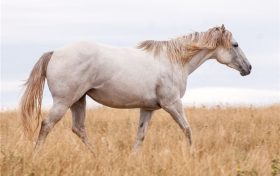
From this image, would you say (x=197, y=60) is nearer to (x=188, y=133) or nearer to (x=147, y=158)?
(x=188, y=133)

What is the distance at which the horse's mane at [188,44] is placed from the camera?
26.8 feet

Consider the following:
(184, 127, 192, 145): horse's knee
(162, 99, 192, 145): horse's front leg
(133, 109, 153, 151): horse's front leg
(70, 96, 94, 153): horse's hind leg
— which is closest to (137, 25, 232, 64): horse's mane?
(162, 99, 192, 145): horse's front leg

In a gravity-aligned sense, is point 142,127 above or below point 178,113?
below

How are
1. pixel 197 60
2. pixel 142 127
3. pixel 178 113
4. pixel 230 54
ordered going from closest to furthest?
Answer: 1. pixel 178 113
2. pixel 142 127
3. pixel 197 60
4. pixel 230 54

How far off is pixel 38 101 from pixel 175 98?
6.76 feet

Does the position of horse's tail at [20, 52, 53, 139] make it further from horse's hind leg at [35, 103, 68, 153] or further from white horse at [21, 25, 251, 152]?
horse's hind leg at [35, 103, 68, 153]

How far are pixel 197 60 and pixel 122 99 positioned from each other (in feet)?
5.30

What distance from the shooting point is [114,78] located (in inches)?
295

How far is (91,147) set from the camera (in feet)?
25.6

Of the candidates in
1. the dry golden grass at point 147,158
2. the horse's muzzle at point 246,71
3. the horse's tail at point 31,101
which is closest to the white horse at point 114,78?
the horse's tail at point 31,101

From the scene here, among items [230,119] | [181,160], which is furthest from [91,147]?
[230,119]

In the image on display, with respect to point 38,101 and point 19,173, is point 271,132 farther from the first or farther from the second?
point 19,173

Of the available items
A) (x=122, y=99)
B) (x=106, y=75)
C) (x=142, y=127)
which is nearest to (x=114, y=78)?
(x=106, y=75)

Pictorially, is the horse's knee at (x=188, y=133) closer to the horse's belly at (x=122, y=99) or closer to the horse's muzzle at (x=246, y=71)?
the horse's belly at (x=122, y=99)
